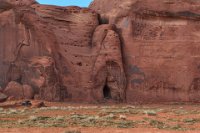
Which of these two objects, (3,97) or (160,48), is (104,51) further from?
(3,97)

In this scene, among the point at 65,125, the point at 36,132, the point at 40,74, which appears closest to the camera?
the point at 36,132

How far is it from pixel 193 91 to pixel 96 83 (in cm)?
916

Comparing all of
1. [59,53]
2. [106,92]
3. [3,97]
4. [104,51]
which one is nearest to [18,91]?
[3,97]

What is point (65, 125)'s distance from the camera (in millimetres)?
17047

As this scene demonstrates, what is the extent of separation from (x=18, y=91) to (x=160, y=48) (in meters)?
13.9

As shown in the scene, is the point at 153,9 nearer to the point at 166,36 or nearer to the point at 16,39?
the point at 166,36

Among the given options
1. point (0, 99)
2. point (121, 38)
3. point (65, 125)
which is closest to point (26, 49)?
point (0, 99)

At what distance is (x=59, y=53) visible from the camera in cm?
3866

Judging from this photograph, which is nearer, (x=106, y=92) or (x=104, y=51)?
(x=104, y=51)

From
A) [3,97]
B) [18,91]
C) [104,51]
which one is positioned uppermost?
[104,51]

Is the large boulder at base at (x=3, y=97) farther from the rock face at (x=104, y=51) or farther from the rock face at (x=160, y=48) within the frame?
the rock face at (x=160, y=48)

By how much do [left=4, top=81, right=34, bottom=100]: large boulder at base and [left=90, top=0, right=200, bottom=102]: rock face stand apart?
A: 931 cm

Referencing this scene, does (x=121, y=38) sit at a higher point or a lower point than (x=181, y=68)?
higher

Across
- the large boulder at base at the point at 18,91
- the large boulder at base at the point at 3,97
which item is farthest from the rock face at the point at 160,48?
the large boulder at base at the point at 3,97
